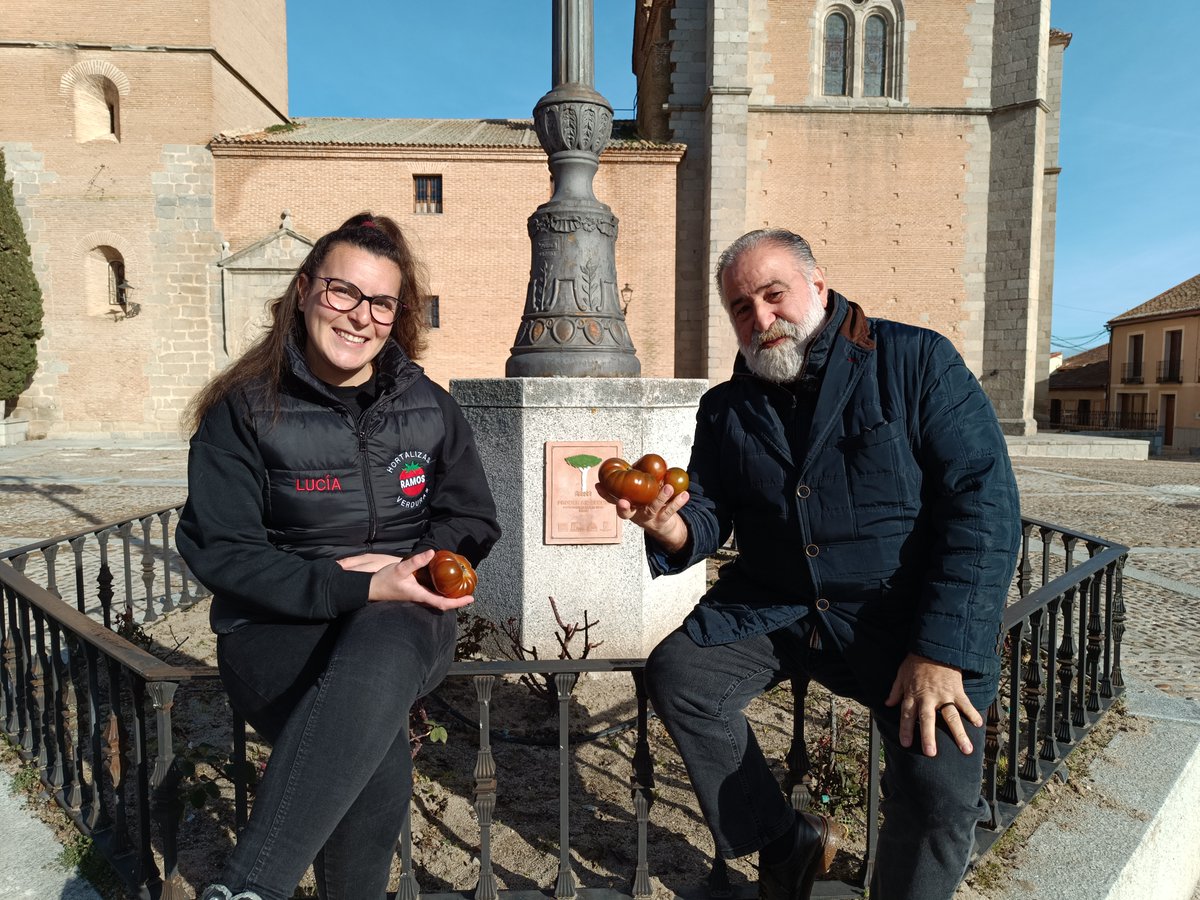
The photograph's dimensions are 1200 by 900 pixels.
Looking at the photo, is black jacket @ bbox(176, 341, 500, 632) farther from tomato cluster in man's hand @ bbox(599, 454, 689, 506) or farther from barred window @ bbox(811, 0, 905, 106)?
barred window @ bbox(811, 0, 905, 106)

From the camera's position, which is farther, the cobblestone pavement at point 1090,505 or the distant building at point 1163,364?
the distant building at point 1163,364

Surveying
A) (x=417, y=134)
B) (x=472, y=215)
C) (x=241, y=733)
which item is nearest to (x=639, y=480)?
(x=241, y=733)

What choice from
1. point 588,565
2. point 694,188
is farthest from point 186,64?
point 588,565

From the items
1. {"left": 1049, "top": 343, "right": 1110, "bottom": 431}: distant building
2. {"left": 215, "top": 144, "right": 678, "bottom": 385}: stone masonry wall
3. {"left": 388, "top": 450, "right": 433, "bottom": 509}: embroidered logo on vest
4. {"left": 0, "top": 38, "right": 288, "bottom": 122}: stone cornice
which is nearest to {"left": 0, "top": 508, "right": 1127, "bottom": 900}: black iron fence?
{"left": 388, "top": 450, "right": 433, "bottom": 509}: embroidered logo on vest

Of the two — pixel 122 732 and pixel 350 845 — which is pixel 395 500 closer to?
pixel 350 845

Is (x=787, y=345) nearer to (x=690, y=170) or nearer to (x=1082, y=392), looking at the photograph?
(x=690, y=170)

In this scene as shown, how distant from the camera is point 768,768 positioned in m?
1.91

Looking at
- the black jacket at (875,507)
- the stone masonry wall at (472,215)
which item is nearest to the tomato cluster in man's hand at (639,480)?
the black jacket at (875,507)

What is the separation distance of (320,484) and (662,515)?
2.71ft

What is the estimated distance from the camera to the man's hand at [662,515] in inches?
73.0

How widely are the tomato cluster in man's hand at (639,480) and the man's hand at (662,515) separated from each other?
0.05 ft

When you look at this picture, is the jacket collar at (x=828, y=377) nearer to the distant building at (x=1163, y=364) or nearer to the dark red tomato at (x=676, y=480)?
the dark red tomato at (x=676, y=480)

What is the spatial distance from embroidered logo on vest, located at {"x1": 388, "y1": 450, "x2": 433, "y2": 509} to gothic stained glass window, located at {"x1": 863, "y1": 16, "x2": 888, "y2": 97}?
74.5 feet

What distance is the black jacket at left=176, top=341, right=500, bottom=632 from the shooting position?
1723 millimetres
